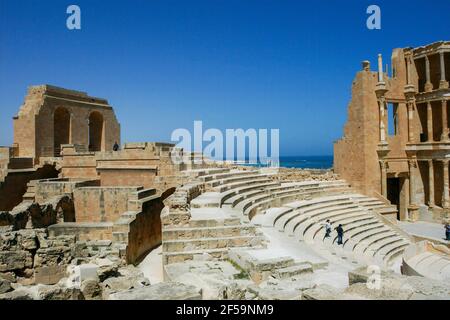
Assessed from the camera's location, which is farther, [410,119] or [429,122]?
[410,119]

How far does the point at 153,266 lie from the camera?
991cm

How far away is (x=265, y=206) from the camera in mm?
14016

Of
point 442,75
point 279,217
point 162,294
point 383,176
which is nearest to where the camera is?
point 162,294

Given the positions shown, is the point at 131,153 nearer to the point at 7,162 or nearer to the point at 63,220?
the point at 63,220

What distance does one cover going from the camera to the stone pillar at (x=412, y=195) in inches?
814

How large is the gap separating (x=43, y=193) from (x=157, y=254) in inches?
251

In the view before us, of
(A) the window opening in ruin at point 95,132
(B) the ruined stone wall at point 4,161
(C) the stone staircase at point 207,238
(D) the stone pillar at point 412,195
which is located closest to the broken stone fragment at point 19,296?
(C) the stone staircase at point 207,238

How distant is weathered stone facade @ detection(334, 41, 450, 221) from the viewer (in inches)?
792

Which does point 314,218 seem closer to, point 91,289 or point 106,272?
point 106,272

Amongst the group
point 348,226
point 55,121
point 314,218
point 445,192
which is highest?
point 55,121

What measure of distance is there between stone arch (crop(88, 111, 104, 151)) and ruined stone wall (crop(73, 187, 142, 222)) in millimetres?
12391

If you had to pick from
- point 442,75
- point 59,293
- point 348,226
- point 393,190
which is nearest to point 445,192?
point 393,190

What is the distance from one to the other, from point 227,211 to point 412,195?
15.8 m

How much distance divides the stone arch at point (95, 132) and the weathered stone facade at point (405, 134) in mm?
16164
